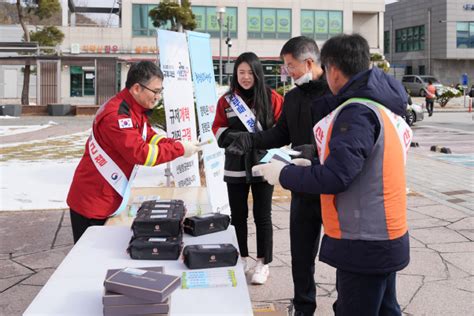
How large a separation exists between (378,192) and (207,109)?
13.2ft

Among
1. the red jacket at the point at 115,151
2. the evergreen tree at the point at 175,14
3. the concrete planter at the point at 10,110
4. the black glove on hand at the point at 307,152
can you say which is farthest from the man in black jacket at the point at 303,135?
the evergreen tree at the point at 175,14

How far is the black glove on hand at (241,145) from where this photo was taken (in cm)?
372

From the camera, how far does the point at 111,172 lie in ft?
11.1

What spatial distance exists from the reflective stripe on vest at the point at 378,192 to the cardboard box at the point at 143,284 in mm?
733

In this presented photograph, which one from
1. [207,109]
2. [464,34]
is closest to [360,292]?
[207,109]

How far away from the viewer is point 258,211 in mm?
4566

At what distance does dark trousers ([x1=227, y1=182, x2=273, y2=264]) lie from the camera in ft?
15.0

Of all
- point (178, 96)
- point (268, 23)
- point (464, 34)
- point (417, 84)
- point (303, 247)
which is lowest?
point (303, 247)

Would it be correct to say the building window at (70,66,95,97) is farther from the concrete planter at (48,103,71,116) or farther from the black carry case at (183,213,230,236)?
the black carry case at (183,213,230,236)

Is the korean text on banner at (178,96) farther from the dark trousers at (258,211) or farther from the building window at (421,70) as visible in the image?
the building window at (421,70)

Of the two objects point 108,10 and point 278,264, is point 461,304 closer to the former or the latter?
point 278,264

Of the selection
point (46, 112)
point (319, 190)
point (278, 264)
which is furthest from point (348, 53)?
point (46, 112)

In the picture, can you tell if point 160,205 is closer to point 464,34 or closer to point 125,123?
point 125,123

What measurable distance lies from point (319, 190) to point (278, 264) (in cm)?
296
